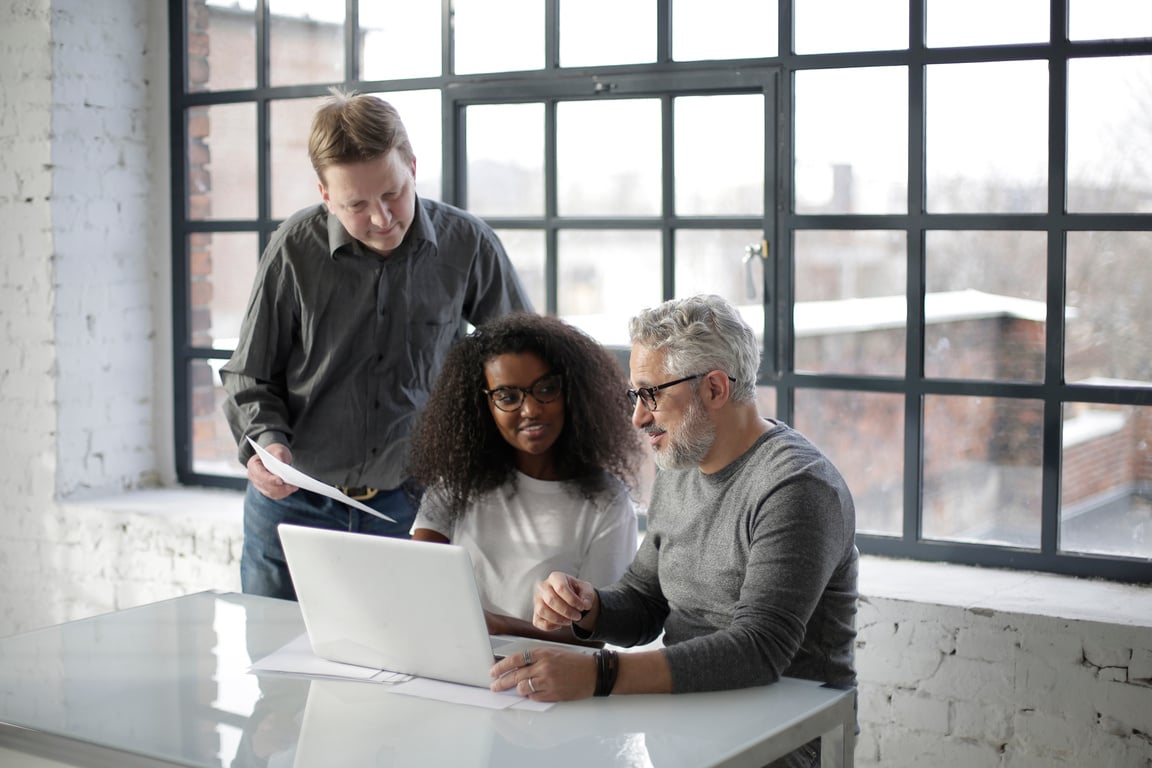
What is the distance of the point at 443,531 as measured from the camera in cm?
263

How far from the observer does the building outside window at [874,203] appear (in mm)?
2885

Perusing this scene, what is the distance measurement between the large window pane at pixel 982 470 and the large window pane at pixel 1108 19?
83cm

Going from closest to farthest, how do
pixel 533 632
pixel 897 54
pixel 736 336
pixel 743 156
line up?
pixel 736 336 < pixel 533 632 < pixel 897 54 < pixel 743 156

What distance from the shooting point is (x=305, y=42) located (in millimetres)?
3959

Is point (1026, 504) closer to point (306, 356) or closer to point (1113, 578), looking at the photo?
point (1113, 578)

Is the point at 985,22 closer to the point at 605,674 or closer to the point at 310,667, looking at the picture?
the point at 605,674

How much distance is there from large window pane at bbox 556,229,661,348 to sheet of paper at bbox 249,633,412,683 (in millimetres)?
1518

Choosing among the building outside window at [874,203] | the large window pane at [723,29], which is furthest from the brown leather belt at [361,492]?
the large window pane at [723,29]

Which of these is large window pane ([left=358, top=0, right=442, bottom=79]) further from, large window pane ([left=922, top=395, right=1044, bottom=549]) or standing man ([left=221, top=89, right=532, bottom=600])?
large window pane ([left=922, top=395, right=1044, bottom=549])

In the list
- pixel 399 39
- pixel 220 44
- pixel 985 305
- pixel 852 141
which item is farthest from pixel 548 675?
pixel 220 44

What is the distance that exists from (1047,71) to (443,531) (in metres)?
1.68

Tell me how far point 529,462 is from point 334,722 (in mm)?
879

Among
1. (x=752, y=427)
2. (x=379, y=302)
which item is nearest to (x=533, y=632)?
(x=752, y=427)

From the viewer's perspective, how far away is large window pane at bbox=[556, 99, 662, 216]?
11.2 ft
